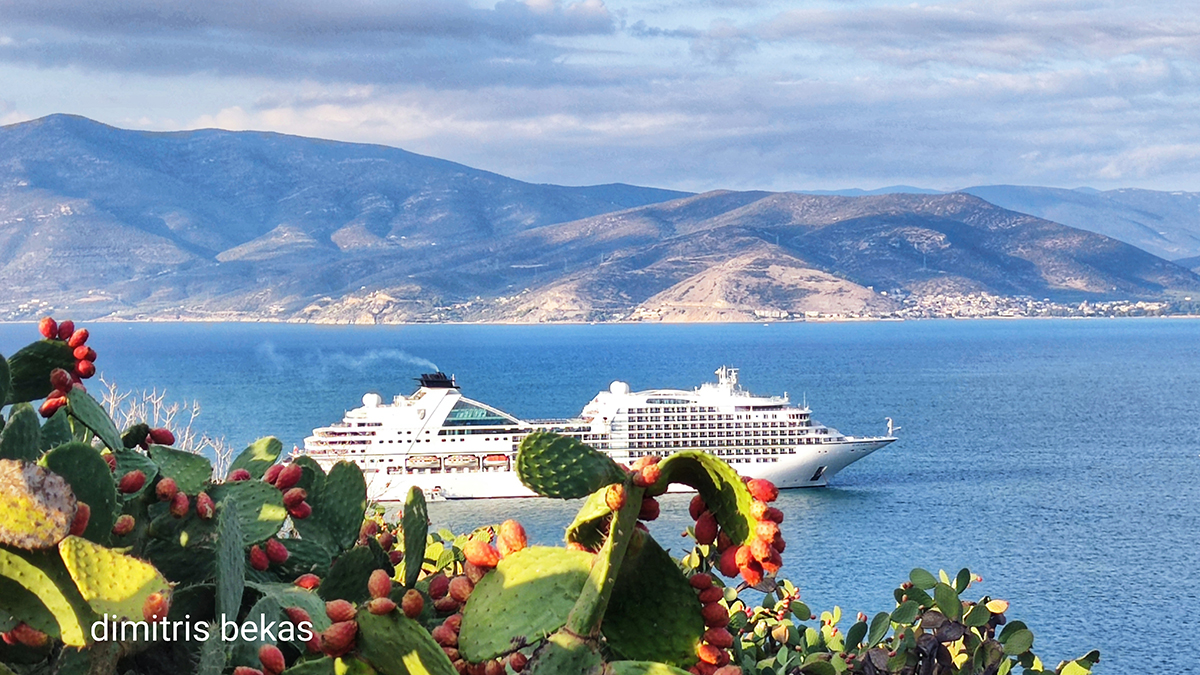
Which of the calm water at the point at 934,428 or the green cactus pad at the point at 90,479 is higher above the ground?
the green cactus pad at the point at 90,479

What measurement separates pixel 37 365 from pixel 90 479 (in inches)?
37.3

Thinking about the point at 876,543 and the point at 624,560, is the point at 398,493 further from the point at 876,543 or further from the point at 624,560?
the point at 624,560

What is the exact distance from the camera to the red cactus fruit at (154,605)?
1259mm

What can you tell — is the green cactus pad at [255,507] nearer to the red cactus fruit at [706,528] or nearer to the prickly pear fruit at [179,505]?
the prickly pear fruit at [179,505]

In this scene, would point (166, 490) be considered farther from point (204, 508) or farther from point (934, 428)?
point (934, 428)

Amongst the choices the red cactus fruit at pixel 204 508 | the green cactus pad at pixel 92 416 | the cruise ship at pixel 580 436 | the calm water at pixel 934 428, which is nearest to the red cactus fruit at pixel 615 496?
the red cactus fruit at pixel 204 508

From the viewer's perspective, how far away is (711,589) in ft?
5.82

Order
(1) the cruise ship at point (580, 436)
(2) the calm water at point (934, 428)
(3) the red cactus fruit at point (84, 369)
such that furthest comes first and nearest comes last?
1. (1) the cruise ship at point (580, 436)
2. (2) the calm water at point (934, 428)
3. (3) the red cactus fruit at point (84, 369)

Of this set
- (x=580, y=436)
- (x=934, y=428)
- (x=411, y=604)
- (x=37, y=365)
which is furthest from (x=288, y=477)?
(x=934, y=428)

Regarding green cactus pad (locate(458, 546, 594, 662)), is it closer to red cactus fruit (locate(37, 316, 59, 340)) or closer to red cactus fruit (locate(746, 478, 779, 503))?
red cactus fruit (locate(746, 478, 779, 503))

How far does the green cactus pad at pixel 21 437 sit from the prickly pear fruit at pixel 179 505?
0.20m

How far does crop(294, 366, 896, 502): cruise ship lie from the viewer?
4944cm

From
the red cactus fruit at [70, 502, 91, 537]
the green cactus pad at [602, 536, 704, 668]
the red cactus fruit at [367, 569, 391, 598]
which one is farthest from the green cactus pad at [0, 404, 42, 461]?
the green cactus pad at [602, 536, 704, 668]

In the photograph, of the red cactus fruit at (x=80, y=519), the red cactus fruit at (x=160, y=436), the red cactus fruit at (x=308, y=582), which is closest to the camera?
the red cactus fruit at (x=80, y=519)
